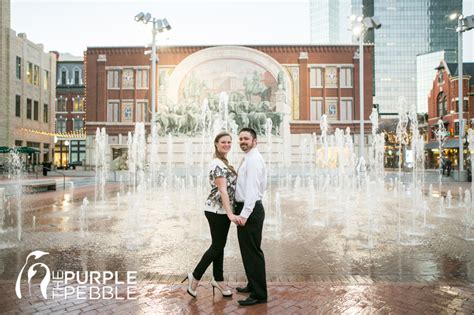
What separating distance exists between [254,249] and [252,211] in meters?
0.44

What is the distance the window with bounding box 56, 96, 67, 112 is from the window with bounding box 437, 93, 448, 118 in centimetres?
5291

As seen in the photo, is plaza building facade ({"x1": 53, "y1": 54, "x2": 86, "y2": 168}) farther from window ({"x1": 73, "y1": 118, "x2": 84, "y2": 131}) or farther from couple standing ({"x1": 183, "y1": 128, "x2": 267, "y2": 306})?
couple standing ({"x1": 183, "y1": 128, "x2": 267, "y2": 306})

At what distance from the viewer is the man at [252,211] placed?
409 cm

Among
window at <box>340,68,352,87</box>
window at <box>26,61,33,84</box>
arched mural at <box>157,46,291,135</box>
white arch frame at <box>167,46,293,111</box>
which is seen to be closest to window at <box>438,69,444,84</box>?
window at <box>340,68,352,87</box>

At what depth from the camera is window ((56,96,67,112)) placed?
2279 inches

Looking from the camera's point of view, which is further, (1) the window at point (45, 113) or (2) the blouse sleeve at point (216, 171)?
(1) the window at point (45, 113)

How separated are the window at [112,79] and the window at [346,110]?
964 inches

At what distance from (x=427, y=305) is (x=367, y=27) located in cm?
2461

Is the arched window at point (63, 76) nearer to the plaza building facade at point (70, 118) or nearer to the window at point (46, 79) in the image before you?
the plaza building facade at point (70, 118)

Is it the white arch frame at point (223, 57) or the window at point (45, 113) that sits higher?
the white arch frame at point (223, 57)

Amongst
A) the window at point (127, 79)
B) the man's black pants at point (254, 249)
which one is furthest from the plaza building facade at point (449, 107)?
the man's black pants at point (254, 249)

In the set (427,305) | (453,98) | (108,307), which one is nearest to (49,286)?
(108,307)

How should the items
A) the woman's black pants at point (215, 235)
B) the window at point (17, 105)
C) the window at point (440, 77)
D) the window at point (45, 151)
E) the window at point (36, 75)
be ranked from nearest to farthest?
the woman's black pants at point (215, 235) < the window at point (17, 105) < the window at point (36, 75) < the window at point (45, 151) < the window at point (440, 77)

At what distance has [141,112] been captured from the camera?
139ft
